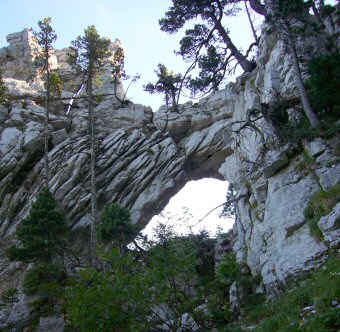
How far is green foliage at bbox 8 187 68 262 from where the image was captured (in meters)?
22.2

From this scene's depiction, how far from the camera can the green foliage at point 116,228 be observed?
82.4ft

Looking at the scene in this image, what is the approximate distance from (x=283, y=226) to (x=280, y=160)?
3200 millimetres

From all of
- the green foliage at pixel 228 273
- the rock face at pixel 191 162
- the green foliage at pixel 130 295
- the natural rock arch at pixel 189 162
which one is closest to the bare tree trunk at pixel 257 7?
the natural rock arch at pixel 189 162

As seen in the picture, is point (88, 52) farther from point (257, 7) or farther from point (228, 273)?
point (228, 273)

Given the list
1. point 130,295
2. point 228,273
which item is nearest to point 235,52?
point 228,273

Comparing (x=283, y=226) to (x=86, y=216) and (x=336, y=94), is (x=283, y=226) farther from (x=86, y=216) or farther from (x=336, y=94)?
(x=86, y=216)

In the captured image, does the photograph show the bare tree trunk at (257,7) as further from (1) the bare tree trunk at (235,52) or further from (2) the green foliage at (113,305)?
(2) the green foliage at (113,305)

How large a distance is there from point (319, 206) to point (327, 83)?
5985 millimetres

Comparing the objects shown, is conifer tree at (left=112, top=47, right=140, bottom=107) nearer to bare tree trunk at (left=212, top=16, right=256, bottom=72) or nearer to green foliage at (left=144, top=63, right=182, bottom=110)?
green foliage at (left=144, top=63, right=182, bottom=110)

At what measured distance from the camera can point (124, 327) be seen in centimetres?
1238

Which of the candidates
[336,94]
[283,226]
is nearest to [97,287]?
[283,226]

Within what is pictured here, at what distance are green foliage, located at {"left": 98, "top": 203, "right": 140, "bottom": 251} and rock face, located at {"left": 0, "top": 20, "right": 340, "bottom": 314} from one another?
4.02m

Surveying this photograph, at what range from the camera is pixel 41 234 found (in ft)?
74.5

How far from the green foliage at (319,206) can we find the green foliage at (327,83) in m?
4.03
